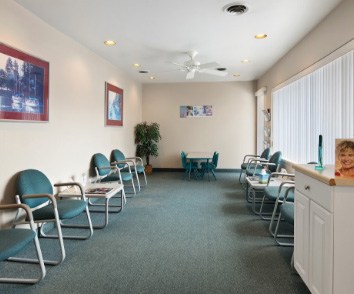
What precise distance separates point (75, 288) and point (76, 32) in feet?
10.5

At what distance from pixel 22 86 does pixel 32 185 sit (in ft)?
3.53

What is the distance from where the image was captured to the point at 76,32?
3.76 metres

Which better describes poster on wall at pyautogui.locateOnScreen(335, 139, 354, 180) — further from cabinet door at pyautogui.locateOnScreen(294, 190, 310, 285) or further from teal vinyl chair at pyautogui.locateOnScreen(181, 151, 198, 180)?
teal vinyl chair at pyautogui.locateOnScreen(181, 151, 198, 180)

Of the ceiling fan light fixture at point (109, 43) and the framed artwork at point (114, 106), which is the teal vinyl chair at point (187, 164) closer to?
the framed artwork at point (114, 106)

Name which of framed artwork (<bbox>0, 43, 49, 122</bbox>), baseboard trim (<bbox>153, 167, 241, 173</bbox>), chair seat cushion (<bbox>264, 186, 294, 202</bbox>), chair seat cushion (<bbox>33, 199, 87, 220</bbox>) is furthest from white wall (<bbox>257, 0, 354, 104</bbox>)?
framed artwork (<bbox>0, 43, 49, 122</bbox>)

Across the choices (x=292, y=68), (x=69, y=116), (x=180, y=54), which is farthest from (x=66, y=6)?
(x=292, y=68)

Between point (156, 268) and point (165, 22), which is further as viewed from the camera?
point (165, 22)

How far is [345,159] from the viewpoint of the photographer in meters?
1.72

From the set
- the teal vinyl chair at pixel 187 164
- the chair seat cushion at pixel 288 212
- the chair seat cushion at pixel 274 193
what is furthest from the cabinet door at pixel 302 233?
the teal vinyl chair at pixel 187 164

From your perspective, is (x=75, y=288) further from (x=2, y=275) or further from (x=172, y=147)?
(x=172, y=147)

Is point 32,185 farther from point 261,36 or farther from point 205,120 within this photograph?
point 205,120

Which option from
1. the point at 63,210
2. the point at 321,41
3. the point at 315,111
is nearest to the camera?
the point at 63,210

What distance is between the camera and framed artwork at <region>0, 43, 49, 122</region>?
8.88ft

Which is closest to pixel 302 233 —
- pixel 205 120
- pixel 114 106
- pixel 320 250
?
pixel 320 250
